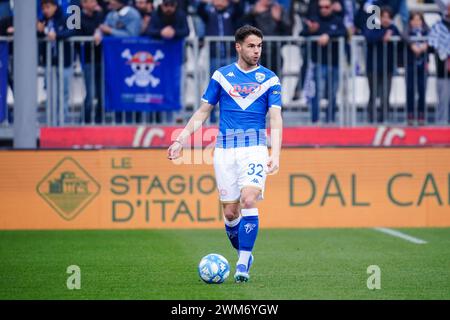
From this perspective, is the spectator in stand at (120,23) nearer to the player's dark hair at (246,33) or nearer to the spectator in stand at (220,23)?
the spectator in stand at (220,23)

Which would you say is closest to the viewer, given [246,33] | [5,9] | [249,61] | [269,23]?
[246,33]

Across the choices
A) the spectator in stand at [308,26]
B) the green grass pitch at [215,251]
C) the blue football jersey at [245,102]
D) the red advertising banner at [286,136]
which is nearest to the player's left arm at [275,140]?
the blue football jersey at [245,102]

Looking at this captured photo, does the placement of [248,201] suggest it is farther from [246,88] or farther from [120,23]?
[120,23]

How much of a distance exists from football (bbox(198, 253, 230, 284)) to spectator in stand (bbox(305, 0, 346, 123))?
8095 millimetres

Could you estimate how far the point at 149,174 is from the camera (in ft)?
54.0

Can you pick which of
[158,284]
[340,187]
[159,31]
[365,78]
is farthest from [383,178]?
[158,284]

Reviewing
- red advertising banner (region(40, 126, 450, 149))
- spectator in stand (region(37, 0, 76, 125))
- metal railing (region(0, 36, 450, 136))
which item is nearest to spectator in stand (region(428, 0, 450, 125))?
metal railing (region(0, 36, 450, 136))

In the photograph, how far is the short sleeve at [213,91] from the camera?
10.7m

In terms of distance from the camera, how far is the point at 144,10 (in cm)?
1800

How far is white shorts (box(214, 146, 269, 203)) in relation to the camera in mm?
10406

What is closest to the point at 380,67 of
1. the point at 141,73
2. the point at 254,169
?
the point at 141,73

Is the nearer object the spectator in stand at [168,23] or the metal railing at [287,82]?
the spectator in stand at [168,23]

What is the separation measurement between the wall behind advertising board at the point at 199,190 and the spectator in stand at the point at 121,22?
2368mm

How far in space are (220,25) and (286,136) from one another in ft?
6.93
